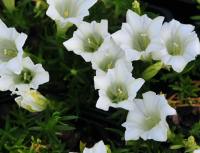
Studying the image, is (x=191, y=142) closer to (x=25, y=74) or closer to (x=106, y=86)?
(x=106, y=86)

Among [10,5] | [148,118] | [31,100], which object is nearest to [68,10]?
[10,5]

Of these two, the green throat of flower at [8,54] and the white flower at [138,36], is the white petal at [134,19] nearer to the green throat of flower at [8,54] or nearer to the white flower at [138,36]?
A: the white flower at [138,36]

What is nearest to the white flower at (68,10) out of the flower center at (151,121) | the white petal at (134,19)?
the white petal at (134,19)

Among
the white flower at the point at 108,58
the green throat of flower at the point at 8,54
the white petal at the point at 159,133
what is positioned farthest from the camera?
the green throat of flower at the point at 8,54

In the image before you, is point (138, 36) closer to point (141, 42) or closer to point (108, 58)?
point (141, 42)

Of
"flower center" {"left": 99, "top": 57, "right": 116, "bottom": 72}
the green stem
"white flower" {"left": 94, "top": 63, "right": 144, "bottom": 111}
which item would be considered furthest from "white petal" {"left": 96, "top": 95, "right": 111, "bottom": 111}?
the green stem

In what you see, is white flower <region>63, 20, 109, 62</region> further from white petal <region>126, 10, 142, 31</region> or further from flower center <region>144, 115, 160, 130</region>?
flower center <region>144, 115, 160, 130</region>

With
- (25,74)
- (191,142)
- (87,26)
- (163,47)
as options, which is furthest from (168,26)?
(25,74)
